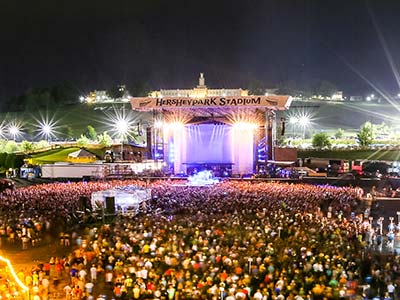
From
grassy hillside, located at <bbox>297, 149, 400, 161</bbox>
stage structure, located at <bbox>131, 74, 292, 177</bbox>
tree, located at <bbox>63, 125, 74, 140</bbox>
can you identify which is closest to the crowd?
stage structure, located at <bbox>131, 74, 292, 177</bbox>

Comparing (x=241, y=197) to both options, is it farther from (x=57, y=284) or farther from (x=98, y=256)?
(x=57, y=284)

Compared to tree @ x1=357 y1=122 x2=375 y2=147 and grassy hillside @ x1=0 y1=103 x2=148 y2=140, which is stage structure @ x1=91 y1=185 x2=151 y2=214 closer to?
tree @ x1=357 y1=122 x2=375 y2=147

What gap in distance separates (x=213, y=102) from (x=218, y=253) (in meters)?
23.1

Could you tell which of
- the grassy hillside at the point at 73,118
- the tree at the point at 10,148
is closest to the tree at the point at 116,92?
the grassy hillside at the point at 73,118

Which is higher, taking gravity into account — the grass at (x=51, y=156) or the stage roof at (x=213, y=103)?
the stage roof at (x=213, y=103)

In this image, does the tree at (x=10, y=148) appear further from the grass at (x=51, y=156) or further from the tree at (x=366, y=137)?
the tree at (x=366, y=137)

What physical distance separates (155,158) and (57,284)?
25552 mm

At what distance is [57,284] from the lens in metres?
12.4

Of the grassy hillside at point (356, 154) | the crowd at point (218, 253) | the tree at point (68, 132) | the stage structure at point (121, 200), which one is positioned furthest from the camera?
the tree at point (68, 132)

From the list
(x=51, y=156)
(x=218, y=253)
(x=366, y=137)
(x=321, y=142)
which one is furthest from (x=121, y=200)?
(x=366, y=137)

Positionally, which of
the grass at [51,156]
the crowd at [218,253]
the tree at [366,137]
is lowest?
the crowd at [218,253]

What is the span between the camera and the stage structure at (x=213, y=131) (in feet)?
A: 117

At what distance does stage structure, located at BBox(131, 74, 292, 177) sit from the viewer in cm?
3556

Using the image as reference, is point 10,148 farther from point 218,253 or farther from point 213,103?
point 218,253
